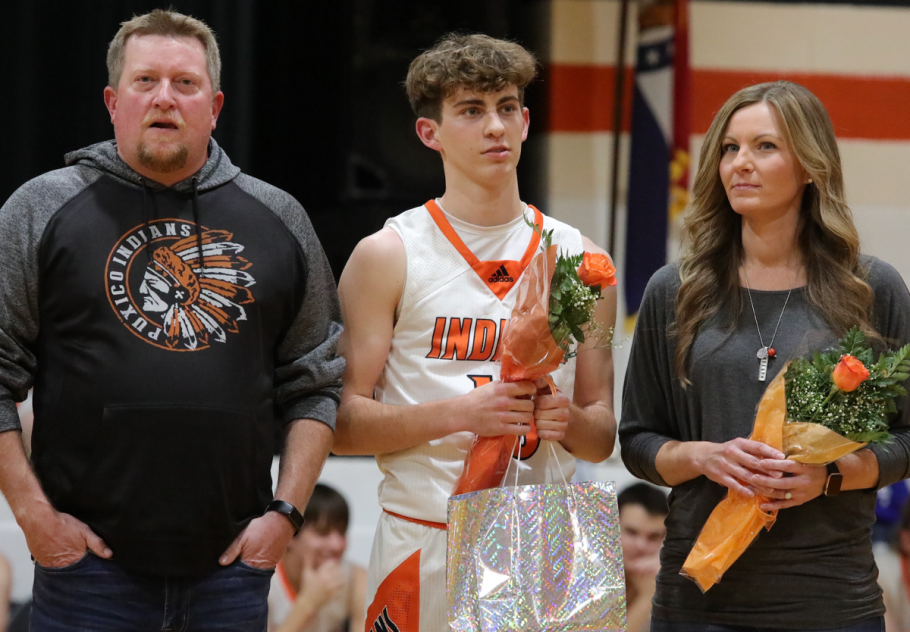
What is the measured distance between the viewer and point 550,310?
7.55 ft

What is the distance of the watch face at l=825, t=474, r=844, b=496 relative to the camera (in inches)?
90.3

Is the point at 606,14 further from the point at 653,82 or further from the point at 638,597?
the point at 638,597

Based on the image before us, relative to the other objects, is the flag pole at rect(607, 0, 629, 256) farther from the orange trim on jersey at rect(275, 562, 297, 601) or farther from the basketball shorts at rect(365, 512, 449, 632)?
the basketball shorts at rect(365, 512, 449, 632)

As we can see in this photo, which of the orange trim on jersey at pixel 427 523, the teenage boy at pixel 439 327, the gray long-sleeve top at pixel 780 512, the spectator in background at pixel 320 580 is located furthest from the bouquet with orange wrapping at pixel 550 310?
the spectator in background at pixel 320 580

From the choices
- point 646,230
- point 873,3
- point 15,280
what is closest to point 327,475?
point 646,230

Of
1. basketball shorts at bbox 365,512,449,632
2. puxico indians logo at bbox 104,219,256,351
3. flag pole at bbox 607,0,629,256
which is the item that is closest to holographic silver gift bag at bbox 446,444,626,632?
basketball shorts at bbox 365,512,449,632

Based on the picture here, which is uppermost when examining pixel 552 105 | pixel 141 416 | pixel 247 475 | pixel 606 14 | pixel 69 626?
pixel 606 14

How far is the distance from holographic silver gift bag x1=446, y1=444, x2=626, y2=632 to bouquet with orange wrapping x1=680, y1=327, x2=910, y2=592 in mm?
213

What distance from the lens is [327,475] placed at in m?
→ 5.00

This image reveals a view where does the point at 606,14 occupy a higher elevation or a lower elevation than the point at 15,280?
higher

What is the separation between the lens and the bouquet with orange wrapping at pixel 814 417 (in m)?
2.22

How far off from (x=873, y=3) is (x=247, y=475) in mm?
4801

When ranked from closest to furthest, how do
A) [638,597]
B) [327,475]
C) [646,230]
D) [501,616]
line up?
[501,616] < [638,597] < [327,475] < [646,230]

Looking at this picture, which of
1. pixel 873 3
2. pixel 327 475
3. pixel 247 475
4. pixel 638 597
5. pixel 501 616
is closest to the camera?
pixel 501 616
